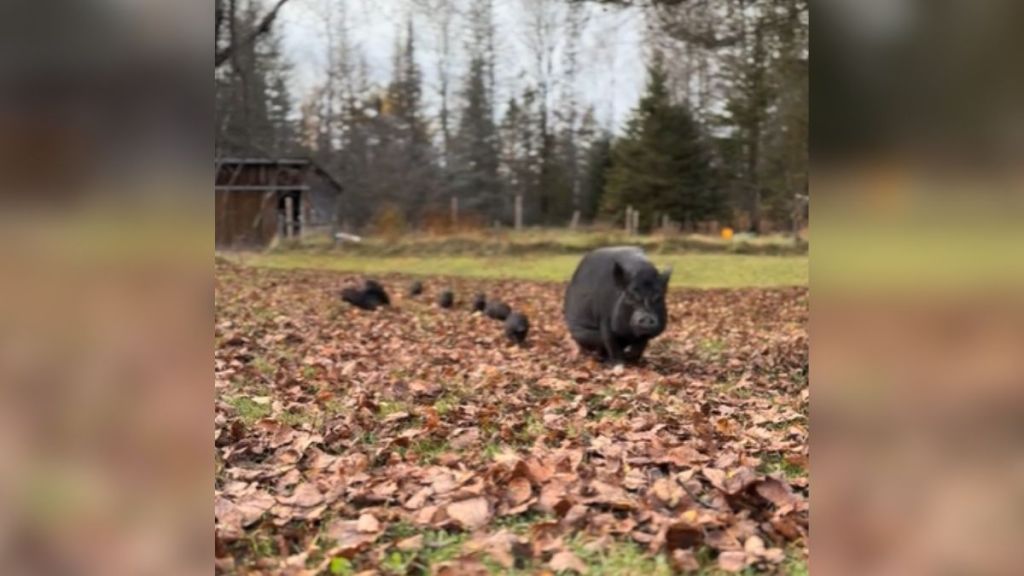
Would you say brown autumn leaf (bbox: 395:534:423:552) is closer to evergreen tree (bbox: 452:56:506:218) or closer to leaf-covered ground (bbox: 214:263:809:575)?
leaf-covered ground (bbox: 214:263:809:575)

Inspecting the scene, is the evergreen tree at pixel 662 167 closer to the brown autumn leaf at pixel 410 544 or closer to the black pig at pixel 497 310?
the black pig at pixel 497 310

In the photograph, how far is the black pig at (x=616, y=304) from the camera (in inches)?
199

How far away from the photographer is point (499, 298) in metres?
8.29

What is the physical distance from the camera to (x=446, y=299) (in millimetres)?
8039

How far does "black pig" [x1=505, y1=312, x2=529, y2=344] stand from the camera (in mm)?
6348

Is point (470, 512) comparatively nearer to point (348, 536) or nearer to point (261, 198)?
point (348, 536)

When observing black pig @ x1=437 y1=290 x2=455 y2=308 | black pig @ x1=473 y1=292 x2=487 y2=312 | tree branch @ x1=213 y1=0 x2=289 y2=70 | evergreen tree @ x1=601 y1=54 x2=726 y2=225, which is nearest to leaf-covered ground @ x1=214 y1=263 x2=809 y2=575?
black pig @ x1=473 y1=292 x2=487 y2=312

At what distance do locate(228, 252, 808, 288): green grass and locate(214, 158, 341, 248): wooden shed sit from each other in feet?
0.95

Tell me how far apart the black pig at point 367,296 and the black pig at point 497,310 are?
991 mm

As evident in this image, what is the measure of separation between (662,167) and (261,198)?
15.9ft
